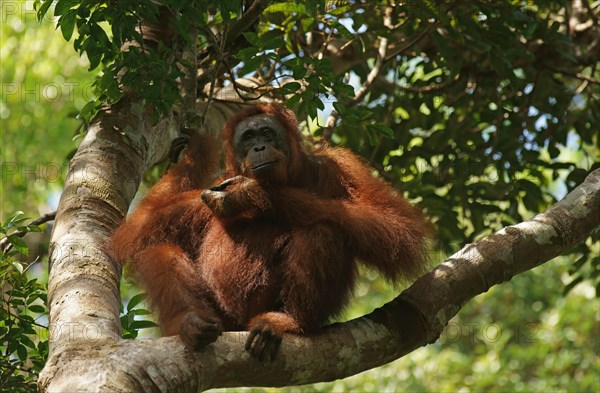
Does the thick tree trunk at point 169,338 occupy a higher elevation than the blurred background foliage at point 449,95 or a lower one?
lower

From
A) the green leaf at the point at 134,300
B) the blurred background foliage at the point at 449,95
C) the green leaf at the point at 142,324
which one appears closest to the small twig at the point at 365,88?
the blurred background foliage at the point at 449,95

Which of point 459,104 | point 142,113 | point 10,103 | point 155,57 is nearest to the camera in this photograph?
point 155,57

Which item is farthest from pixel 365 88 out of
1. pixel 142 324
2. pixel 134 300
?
pixel 142 324

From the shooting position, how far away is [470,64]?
6480 mm

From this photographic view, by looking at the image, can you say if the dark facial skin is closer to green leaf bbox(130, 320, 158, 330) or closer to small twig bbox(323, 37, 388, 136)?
small twig bbox(323, 37, 388, 136)

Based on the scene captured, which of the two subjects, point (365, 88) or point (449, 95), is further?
point (449, 95)

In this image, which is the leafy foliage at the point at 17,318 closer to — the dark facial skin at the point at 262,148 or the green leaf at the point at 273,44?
→ the dark facial skin at the point at 262,148

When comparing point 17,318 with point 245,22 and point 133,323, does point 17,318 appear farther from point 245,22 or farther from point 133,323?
point 245,22

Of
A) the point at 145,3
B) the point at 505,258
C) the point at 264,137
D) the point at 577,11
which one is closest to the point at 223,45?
the point at 264,137

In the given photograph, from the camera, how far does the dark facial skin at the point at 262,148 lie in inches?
168

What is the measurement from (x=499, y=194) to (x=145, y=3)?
3339mm

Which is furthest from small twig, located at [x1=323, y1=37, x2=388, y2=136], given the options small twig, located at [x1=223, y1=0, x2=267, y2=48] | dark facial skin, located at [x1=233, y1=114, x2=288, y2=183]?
small twig, located at [x1=223, y1=0, x2=267, y2=48]

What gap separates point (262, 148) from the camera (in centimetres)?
434

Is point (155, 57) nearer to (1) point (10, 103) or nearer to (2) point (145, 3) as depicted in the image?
(2) point (145, 3)
